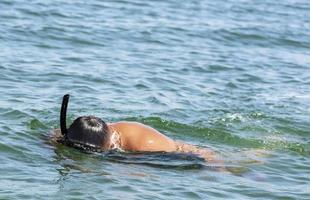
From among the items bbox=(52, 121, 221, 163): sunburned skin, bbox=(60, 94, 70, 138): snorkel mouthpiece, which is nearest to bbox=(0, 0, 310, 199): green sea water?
bbox=(52, 121, 221, 163): sunburned skin

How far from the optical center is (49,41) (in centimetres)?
1370

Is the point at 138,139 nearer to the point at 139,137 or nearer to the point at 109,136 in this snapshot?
the point at 139,137

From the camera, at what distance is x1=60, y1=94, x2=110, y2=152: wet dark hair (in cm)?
755

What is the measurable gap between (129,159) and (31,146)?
3.47ft

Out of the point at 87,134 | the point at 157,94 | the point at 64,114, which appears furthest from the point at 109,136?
the point at 157,94

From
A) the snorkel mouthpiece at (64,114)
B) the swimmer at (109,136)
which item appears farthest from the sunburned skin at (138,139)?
the snorkel mouthpiece at (64,114)

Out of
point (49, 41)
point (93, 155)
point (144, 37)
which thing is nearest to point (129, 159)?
point (93, 155)

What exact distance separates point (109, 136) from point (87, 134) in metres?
0.22

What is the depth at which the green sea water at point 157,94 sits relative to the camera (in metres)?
7.07

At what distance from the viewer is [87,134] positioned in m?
7.56

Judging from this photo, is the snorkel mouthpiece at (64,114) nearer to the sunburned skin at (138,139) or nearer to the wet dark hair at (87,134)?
the wet dark hair at (87,134)

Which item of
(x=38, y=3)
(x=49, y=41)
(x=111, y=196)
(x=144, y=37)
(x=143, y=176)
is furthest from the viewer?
(x=38, y=3)

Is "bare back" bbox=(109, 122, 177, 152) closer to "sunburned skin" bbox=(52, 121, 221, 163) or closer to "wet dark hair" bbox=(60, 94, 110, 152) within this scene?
"sunburned skin" bbox=(52, 121, 221, 163)

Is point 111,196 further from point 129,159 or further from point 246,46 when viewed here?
point 246,46
